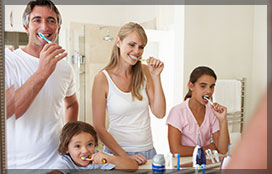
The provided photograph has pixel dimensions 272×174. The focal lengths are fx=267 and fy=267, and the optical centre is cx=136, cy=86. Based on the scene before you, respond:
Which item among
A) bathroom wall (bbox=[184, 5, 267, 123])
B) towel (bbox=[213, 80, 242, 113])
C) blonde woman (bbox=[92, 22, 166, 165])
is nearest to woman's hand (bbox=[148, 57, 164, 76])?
blonde woman (bbox=[92, 22, 166, 165])

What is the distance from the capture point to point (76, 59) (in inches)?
30.8

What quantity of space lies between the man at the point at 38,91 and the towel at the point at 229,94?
1.67ft

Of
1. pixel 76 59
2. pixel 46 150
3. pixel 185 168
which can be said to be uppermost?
pixel 76 59

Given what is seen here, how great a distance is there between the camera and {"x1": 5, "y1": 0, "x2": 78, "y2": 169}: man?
759 millimetres

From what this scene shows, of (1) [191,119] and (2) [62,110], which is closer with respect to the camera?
(2) [62,110]

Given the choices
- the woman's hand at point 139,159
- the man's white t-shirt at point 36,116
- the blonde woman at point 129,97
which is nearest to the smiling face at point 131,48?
the blonde woman at point 129,97

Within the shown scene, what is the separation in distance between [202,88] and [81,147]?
1.52ft

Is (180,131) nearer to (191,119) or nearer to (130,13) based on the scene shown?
(191,119)

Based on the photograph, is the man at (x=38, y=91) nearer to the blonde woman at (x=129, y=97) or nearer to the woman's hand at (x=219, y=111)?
the blonde woman at (x=129, y=97)

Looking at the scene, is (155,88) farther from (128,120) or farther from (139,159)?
(139,159)

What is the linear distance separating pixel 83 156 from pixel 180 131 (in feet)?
1.17

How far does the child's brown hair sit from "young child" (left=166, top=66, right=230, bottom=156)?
0.93 feet

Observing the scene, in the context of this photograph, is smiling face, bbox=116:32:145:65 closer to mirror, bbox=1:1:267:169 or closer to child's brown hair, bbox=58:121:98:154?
mirror, bbox=1:1:267:169

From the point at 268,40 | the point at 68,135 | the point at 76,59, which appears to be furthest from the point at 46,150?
the point at 268,40
